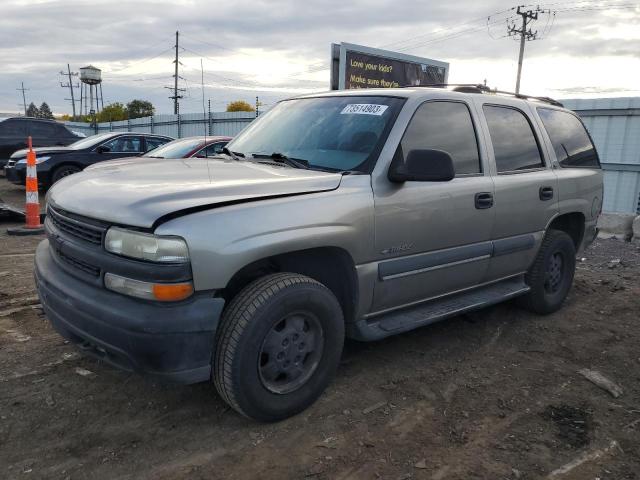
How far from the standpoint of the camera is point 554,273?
4793 mm

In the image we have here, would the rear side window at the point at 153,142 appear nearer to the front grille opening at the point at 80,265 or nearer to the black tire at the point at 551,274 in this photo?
the black tire at the point at 551,274

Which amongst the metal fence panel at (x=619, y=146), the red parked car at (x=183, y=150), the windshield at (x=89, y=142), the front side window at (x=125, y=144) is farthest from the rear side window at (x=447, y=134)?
the windshield at (x=89, y=142)

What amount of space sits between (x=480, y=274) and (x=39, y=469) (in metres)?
3.00

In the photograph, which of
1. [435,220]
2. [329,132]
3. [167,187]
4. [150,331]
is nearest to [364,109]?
[329,132]

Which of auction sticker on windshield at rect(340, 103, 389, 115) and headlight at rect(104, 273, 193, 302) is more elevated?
auction sticker on windshield at rect(340, 103, 389, 115)

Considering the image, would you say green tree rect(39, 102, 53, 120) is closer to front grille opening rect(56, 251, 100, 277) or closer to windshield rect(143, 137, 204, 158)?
windshield rect(143, 137, 204, 158)

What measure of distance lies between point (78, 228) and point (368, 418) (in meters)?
1.86

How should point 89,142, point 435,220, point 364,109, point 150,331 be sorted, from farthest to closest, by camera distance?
point 89,142, point 364,109, point 435,220, point 150,331

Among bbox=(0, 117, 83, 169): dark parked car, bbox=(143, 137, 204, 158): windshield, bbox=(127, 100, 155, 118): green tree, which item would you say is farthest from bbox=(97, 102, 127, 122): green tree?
bbox=(143, 137, 204, 158): windshield

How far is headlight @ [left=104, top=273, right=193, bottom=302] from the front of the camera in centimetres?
238

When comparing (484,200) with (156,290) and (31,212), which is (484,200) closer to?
(156,290)

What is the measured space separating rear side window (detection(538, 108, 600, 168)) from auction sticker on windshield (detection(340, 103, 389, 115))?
1.88m

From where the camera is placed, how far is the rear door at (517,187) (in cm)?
396

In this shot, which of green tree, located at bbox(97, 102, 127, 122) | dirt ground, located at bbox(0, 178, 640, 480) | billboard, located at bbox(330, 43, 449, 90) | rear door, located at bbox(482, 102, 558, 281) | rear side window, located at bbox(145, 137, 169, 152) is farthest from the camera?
green tree, located at bbox(97, 102, 127, 122)
